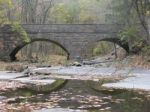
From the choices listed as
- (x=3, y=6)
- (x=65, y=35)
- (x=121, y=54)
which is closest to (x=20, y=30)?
(x=3, y=6)

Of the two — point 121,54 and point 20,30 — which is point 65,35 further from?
point 121,54

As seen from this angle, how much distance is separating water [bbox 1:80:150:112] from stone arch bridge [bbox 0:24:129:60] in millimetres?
32838

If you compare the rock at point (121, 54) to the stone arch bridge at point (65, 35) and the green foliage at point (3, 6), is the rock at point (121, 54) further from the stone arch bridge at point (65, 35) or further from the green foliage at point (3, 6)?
the green foliage at point (3, 6)

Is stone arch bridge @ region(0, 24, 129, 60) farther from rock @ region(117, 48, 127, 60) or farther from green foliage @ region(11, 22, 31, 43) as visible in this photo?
rock @ region(117, 48, 127, 60)

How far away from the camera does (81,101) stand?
1345cm

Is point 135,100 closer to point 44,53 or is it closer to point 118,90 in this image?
point 118,90

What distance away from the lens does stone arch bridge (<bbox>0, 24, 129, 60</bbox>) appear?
49156 millimetres

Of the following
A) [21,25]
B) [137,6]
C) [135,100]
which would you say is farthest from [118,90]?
[21,25]

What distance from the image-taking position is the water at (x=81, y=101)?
38.8 feet

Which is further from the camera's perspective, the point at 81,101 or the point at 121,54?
the point at 121,54

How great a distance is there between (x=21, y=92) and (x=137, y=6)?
23.5 meters

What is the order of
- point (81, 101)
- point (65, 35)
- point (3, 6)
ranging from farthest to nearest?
1. point (65, 35)
2. point (3, 6)
3. point (81, 101)

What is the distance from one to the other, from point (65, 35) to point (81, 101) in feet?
120

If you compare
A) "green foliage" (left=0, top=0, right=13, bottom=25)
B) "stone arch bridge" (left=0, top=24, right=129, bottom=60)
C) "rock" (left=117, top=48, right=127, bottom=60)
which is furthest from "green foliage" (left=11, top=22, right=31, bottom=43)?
"rock" (left=117, top=48, right=127, bottom=60)
